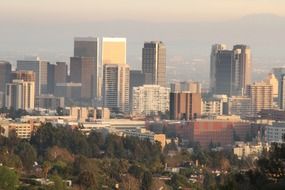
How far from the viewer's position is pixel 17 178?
29297 mm

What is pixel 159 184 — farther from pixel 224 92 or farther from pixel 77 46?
pixel 77 46

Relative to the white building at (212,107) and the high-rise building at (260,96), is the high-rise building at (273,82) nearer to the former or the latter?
the high-rise building at (260,96)

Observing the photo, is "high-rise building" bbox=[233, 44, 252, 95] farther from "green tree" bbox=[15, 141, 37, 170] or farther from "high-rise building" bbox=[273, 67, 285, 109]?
"green tree" bbox=[15, 141, 37, 170]

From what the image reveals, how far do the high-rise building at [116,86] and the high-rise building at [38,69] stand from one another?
4830 mm

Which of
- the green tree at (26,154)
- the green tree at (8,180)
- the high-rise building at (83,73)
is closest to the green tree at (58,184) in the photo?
the green tree at (8,180)

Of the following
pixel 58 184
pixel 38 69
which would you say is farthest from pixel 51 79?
pixel 58 184

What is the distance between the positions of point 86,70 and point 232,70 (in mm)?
10403

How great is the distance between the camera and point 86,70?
4026 inches

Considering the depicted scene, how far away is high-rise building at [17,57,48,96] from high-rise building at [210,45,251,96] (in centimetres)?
1148

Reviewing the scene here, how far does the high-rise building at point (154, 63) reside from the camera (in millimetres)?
97188

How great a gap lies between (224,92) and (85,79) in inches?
384

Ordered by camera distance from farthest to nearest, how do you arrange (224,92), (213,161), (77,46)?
(77,46), (224,92), (213,161)

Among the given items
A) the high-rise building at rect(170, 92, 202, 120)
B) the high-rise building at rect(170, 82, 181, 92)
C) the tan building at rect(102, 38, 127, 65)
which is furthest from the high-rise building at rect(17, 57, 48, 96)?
the high-rise building at rect(170, 92, 202, 120)

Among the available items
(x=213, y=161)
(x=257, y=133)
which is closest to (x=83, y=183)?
(x=213, y=161)
